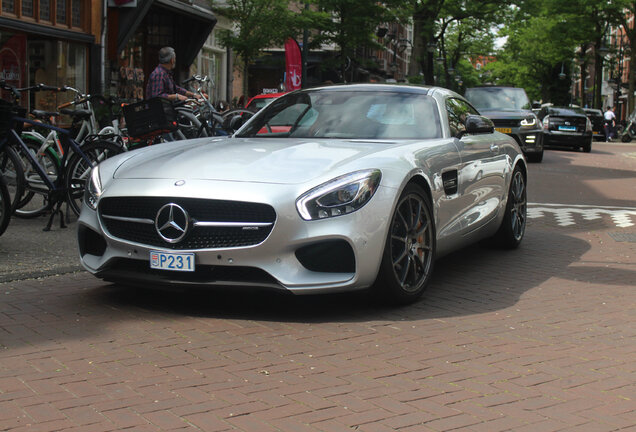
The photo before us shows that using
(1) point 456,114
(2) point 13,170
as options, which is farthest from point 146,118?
(1) point 456,114

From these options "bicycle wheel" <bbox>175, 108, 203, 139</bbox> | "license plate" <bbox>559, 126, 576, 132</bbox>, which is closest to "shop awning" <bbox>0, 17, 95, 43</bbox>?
"bicycle wheel" <bbox>175, 108, 203, 139</bbox>

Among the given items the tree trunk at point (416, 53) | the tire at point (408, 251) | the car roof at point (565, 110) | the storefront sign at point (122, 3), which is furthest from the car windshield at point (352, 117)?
the tree trunk at point (416, 53)

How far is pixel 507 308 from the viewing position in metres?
5.84

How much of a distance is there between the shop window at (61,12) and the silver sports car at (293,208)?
39.2ft

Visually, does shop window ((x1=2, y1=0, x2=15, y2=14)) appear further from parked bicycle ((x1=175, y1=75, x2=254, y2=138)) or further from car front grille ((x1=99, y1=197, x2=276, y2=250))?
car front grille ((x1=99, y1=197, x2=276, y2=250))

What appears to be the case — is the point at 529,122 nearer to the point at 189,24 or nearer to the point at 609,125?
the point at 189,24

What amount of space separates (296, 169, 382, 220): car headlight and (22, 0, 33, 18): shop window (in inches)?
498

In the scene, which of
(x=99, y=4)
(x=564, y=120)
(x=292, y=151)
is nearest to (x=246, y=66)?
(x=99, y=4)

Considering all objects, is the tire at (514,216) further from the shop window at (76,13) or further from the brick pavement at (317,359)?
the shop window at (76,13)

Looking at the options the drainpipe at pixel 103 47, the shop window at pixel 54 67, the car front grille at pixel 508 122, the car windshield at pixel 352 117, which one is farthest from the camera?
the car front grille at pixel 508 122

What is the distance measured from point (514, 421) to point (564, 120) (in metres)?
27.9

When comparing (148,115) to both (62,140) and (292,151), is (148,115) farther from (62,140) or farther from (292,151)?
(292,151)

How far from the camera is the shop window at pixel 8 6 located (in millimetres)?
15531

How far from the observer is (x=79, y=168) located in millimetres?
8625
